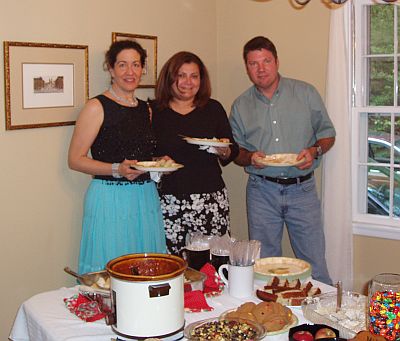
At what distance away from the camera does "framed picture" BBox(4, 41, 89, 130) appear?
2967 millimetres

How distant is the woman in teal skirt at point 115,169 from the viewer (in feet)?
9.87

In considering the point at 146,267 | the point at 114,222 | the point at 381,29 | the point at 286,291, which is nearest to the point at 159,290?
the point at 146,267

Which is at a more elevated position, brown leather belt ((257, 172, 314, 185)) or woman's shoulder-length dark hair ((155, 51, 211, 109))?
woman's shoulder-length dark hair ((155, 51, 211, 109))

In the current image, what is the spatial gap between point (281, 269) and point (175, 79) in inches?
56.1

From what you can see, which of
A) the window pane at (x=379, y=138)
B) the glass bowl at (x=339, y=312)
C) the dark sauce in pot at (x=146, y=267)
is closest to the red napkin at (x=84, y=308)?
the dark sauce in pot at (x=146, y=267)

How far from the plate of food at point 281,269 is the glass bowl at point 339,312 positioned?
0.70 feet

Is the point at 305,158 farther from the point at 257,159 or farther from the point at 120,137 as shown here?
the point at 120,137

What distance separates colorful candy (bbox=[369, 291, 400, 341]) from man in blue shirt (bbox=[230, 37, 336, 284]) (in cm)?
183

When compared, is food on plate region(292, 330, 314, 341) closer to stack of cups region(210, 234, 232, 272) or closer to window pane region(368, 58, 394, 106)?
stack of cups region(210, 234, 232, 272)

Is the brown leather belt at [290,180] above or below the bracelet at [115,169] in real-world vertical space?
below

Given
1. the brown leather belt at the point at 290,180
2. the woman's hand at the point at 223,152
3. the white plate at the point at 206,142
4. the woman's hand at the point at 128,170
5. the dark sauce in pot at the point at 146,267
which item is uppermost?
the white plate at the point at 206,142

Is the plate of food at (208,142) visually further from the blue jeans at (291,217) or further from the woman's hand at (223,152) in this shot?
the blue jeans at (291,217)

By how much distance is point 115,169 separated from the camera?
297cm

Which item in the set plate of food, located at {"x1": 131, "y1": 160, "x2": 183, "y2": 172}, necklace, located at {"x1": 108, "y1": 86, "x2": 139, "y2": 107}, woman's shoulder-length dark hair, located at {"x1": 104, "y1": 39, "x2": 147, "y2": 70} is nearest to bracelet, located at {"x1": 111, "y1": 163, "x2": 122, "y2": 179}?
plate of food, located at {"x1": 131, "y1": 160, "x2": 183, "y2": 172}
